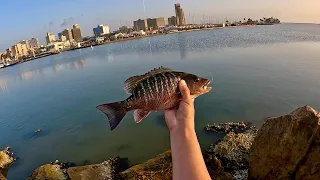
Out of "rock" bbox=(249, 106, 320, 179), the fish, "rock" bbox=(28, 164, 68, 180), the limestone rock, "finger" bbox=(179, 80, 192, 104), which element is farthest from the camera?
the limestone rock

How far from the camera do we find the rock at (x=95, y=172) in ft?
32.2

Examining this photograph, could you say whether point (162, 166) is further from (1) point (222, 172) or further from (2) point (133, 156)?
(2) point (133, 156)

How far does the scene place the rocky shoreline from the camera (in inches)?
277

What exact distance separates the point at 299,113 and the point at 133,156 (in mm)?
7382

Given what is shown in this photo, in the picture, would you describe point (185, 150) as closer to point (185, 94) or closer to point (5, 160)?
point (185, 94)

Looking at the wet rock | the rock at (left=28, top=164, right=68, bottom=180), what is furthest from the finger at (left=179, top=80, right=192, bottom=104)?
the wet rock

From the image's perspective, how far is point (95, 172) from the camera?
33.3 ft

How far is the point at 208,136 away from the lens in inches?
493

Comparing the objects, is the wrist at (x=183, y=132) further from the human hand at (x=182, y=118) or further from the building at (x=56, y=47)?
the building at (x=56, y=47)

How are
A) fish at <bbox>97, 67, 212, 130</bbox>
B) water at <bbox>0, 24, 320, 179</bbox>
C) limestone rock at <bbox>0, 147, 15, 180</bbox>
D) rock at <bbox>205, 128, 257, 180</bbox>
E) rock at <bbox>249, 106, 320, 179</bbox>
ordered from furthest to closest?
limestone rock at <bbox>0, 147, 15, 180</bbox>, water at <bbox>0, 24, 320, 179</bbox>, rock at <bbox>205, 128, 257, 180</bbox>, rock at <bbox>249, 106, 320, 179</bbox>, fish at <bbox>97, 67, 212, 130</bbox>

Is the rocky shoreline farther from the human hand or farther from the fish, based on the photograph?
the human hand

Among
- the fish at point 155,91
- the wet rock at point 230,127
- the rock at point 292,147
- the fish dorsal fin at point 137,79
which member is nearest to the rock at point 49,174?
the wet rock at point 230,127

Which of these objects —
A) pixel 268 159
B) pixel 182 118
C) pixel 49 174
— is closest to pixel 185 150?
pixel 182 118

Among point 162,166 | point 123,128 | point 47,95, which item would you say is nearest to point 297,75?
point 123,128
